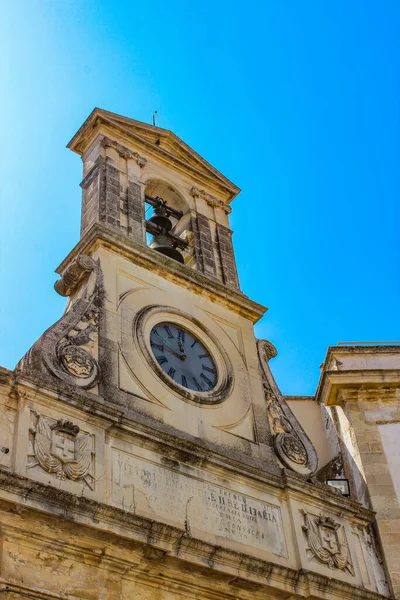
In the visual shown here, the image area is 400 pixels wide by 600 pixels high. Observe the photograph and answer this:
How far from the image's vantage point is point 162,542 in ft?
34.1

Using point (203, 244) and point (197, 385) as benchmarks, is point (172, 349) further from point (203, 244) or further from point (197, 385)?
point (203, 244)

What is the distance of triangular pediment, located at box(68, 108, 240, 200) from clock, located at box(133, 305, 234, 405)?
11.5ft

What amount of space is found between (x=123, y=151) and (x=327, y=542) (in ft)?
22.0

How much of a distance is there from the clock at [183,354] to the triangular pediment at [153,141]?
350 cm

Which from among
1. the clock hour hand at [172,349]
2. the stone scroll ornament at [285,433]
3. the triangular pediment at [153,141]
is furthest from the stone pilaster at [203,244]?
the clock hour hand at [172,349]

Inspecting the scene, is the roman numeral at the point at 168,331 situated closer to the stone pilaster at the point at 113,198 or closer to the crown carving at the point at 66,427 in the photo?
the stone pilaster at the point at 113,198

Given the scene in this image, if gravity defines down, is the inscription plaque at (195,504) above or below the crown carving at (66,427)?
below

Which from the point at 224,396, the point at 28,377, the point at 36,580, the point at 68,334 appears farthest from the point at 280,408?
the point at 36,580

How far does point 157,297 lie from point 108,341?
1495 mm

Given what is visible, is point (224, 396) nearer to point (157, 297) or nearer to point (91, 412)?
point (157, 297)

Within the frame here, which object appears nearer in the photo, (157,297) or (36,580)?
(36,580)

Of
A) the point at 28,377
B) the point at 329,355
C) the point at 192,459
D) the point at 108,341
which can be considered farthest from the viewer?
the point at 329,355

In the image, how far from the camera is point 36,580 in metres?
9.43

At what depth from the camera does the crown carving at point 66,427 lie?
10641mm
